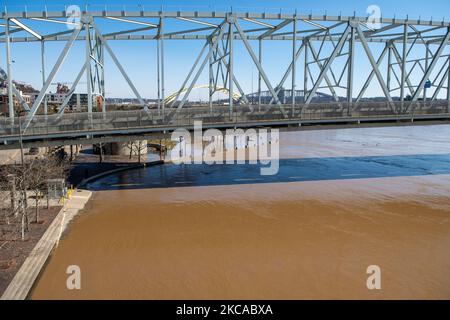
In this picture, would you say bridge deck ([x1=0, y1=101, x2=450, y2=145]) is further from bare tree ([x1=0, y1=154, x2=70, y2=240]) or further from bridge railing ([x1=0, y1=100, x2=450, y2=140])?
bare tree ([x1=0, y1=154, x2=70, y2=240])

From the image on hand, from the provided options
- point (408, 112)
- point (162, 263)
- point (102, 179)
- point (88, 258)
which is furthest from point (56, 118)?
point (408, 112)

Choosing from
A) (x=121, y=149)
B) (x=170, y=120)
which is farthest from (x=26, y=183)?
(x=121, y=149)

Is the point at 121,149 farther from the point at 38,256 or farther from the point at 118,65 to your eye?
the point at 38,256

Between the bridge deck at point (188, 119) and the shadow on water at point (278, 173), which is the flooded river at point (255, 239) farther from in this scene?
the bridge deck at point (188, 119)

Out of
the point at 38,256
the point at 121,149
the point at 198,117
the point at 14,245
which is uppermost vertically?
the point at 198,117

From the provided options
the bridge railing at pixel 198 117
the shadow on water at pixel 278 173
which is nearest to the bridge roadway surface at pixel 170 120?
the bridge railing at pixel 198 117

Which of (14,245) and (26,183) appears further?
(26,183)
